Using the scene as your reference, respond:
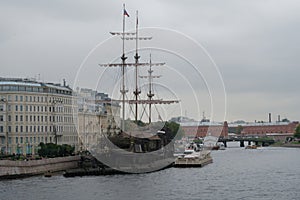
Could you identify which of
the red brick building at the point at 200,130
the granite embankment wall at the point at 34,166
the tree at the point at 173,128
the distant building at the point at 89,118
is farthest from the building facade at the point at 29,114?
the red brick building at the point at 200,130

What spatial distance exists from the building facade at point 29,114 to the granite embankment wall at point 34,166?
566 inches

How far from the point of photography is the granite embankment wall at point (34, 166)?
175 feet

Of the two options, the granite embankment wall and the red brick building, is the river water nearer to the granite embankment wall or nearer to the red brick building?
the granite embankment wall

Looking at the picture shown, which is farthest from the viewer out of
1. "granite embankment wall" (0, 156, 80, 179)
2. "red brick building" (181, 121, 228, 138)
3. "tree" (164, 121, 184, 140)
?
"red brick building" (181, 121, 228, 138)

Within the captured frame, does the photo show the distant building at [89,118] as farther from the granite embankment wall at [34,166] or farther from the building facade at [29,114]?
the granite embankment wall at [34,166]

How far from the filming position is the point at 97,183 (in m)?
48.2

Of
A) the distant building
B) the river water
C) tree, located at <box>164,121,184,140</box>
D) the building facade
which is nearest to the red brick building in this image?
tree, located at <box>164,121,184,140</box>

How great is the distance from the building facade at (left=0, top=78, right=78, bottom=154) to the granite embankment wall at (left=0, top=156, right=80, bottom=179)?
14373mm

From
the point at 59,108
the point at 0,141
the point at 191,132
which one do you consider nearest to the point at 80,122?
the point at 59,108

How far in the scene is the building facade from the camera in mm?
79188

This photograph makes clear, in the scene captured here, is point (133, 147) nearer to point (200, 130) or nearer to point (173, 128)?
point (173, 128)

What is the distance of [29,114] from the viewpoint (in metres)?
81.6

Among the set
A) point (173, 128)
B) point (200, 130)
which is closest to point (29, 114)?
point (173, 128)

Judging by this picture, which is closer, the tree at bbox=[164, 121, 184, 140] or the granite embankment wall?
the granite embankment wall
